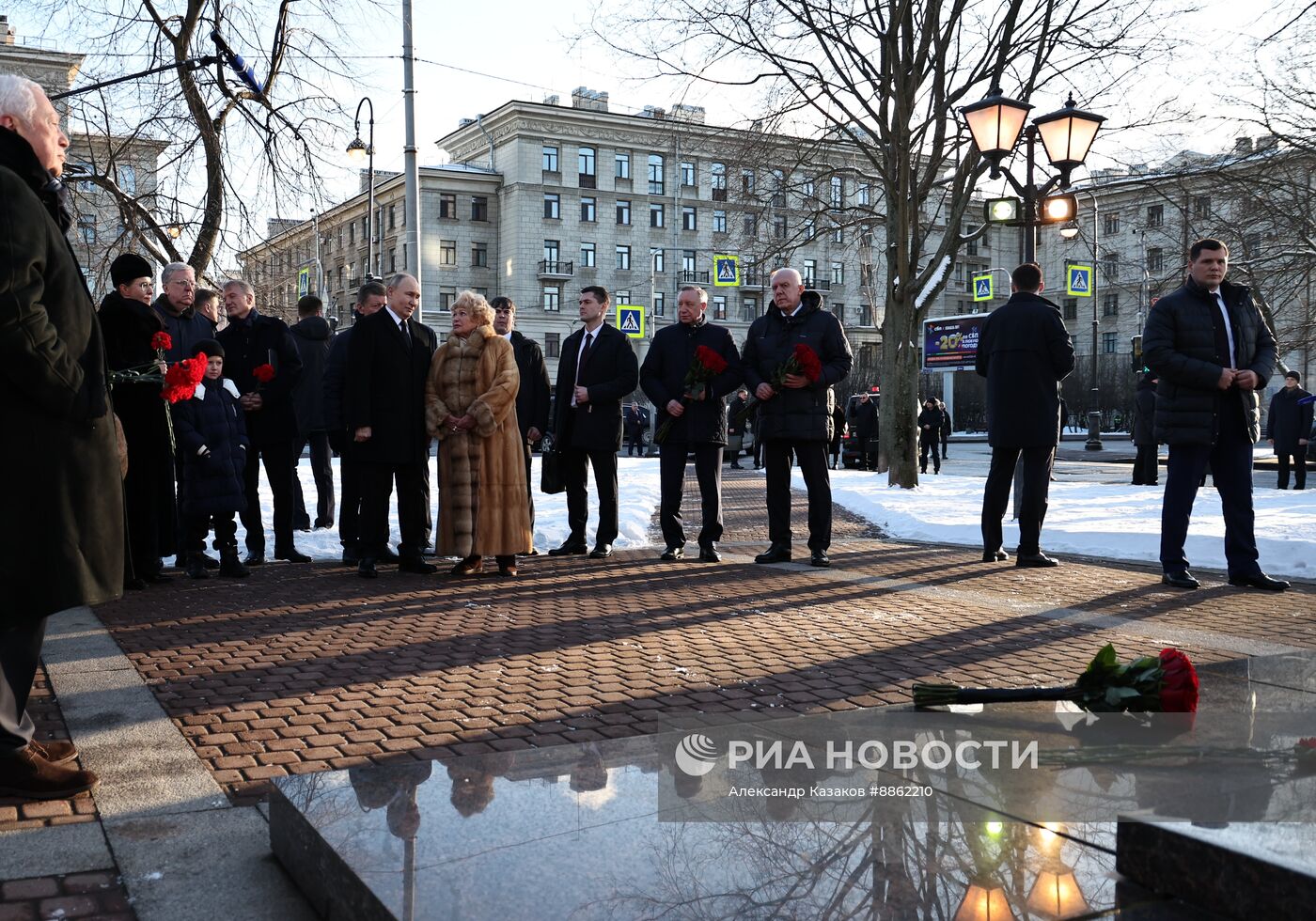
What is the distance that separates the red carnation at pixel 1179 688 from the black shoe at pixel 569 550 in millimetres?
7040

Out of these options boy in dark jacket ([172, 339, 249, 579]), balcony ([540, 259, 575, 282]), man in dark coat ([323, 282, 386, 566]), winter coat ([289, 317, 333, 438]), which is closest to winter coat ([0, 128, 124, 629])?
boy in dark jacket ([172, 339, 249, 579])

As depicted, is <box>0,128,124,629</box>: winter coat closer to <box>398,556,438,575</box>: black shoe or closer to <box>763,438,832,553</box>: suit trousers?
<box>398,556,438,575</box>: black shoe

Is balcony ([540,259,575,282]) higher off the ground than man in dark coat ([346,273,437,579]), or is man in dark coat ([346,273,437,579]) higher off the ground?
balcony ([540,259,575,282])

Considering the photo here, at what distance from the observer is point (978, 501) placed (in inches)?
608

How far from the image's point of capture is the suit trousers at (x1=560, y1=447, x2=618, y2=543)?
1030 centimetres

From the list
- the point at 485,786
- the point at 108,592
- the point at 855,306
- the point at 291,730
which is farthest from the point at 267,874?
the point at 855,306

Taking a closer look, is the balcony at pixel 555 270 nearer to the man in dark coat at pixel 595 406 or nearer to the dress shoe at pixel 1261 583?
the man in dark coat at pixel 595 406

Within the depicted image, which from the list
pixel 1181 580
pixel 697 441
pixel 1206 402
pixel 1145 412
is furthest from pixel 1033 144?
pixel 1145 412

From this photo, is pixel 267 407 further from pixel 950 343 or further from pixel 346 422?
pixel 950 343

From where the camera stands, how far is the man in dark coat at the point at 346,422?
9.12m

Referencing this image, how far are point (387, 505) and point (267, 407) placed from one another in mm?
1666

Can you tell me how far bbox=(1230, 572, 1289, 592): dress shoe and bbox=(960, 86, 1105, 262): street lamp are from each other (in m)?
5.59

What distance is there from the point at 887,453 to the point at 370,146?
16321 mm

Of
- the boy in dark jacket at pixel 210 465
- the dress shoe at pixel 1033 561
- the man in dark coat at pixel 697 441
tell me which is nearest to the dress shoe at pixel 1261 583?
the dress shoe at pixel 1033 561
